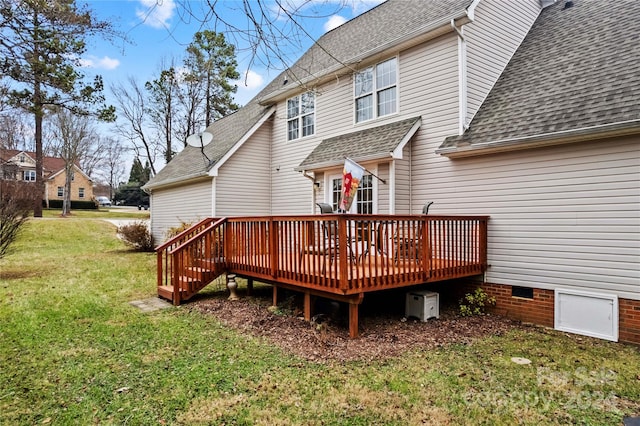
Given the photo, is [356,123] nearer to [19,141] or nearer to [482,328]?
[482,328]

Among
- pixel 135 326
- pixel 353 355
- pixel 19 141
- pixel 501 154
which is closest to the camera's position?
pixel 353 355

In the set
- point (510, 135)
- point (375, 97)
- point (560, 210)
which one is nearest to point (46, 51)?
point (375, 97)

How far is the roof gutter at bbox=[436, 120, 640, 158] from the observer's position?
17.8 ft

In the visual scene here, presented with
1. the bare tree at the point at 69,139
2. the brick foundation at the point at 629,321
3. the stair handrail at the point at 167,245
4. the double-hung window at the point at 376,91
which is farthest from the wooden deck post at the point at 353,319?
the bare tree at the point at 69,139

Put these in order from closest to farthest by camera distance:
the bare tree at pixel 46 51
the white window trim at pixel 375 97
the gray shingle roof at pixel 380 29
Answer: the bare tree at pixel 46 51 < the gray shingle roof at pixel 380 29 < the white window trim at pixel 375 97

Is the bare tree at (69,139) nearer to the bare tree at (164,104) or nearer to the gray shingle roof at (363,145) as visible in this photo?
the bare tree at (164,104)

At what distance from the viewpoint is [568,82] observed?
6.98 metres

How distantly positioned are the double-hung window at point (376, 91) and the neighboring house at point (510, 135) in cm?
3

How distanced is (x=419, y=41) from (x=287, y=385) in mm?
7333

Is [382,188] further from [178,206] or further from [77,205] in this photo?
[77,205]

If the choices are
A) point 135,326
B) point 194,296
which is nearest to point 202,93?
point 194,296

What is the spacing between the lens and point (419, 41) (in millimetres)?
8219

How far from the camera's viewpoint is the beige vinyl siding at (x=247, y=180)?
39.9ft

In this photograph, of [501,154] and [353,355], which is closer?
[353,355]
